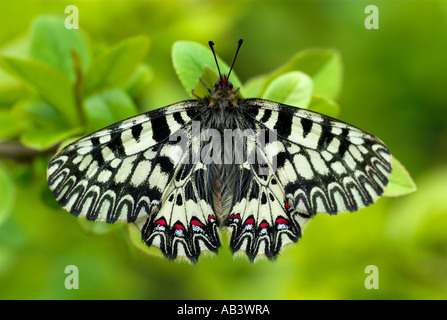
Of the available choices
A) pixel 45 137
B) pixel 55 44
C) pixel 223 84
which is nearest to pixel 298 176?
pixel 223 84

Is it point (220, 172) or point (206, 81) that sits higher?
point (206, 81)

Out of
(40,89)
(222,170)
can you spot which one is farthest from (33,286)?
(222,170)

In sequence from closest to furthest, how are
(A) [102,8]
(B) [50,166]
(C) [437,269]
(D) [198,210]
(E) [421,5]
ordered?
(B) [50,166], (D) [198,210], (C) [437,269], (A) [102,8], (E) [421,5]

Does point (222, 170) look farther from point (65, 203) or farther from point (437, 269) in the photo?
point (437, 269)
